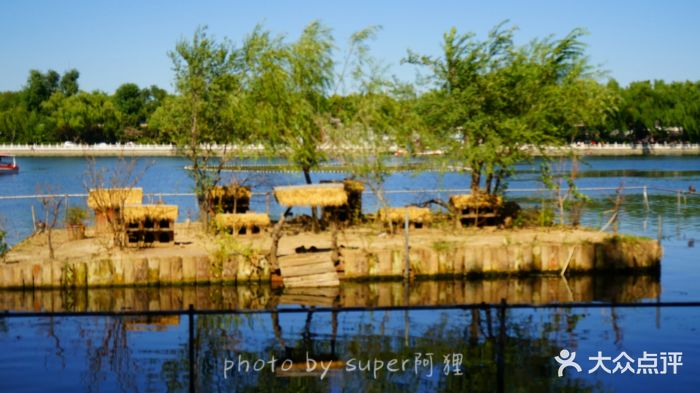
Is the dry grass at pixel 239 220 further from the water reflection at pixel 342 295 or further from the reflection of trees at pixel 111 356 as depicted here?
the reflection of trees at pixel 111 356

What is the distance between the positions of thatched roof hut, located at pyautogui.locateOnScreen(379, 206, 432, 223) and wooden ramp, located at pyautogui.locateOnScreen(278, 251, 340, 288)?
5.95 m

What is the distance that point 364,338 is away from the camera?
21.6 metres

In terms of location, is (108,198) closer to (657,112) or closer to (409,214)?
(409,214)

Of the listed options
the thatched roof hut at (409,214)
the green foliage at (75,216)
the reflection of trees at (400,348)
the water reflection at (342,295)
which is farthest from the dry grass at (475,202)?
the green foliage at (75,216)

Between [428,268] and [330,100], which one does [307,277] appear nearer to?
[428,268]

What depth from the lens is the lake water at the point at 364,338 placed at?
57.3 feet

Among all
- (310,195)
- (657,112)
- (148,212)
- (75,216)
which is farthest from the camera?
(657,112)

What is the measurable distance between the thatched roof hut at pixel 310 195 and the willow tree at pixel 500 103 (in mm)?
8588

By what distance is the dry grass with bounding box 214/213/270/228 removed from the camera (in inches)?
1282

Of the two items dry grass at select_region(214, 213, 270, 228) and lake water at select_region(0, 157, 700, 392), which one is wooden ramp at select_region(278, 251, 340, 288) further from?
dry grass at select_region(214, 213, 270, 228)

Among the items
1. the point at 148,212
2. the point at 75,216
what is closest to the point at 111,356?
the point at 148,212

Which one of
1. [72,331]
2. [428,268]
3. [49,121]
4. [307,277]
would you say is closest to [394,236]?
[428,268]

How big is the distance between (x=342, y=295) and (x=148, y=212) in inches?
317

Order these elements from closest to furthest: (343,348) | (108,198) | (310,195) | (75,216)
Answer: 1. (343,348)
2. (310,195)
3. (108,198)
4. (75,216)
